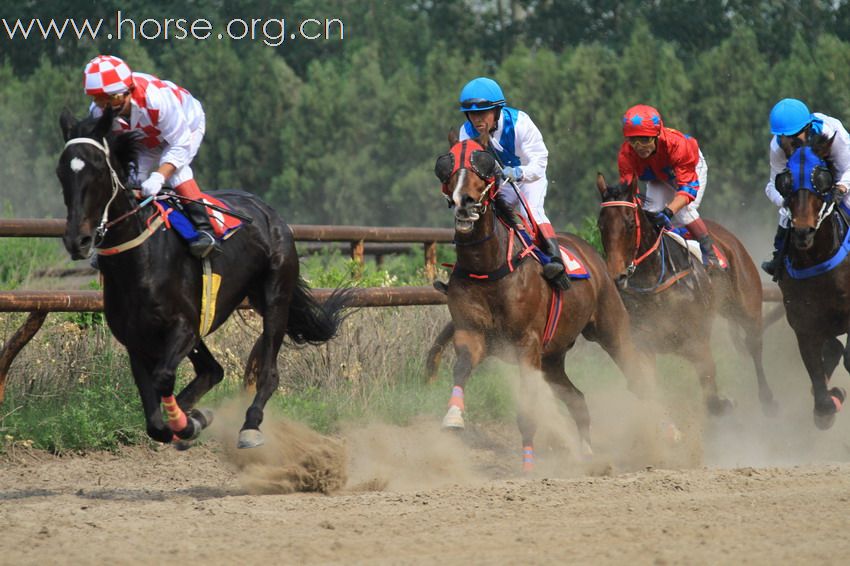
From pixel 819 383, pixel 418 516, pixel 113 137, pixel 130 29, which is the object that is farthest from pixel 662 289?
pixel 130 29

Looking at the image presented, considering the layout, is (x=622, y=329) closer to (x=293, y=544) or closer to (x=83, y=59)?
(x=293, y=544)

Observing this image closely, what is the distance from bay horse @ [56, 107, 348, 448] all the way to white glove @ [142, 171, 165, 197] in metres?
0.09

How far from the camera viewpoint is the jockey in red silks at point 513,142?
795 cm

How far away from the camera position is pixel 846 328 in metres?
9.11

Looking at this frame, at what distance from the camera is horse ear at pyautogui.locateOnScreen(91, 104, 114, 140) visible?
655 cm

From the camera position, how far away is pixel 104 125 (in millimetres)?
6578

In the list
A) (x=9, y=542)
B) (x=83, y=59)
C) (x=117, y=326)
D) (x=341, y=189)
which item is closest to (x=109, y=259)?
(x=117, y=326)

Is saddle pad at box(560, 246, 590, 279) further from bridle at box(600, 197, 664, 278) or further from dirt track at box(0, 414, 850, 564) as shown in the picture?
dirt track at box(0, 414, 850, 564)

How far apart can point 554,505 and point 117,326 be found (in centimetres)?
258

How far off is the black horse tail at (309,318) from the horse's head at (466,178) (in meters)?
1.33

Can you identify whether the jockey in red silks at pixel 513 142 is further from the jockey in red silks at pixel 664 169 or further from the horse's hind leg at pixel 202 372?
the horse's hind leg at pixel 202 372

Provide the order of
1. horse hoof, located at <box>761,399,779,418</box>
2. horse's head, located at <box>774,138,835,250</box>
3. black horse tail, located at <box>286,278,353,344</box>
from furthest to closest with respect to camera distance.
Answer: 1. horse hoof, located at <box>761,399,779,418</box>
2. horse's head, located at <box>774,138,835,250</box>
3. black horse tail, located at <box>286,278,353,344</box>

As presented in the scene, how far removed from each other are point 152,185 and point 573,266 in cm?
309

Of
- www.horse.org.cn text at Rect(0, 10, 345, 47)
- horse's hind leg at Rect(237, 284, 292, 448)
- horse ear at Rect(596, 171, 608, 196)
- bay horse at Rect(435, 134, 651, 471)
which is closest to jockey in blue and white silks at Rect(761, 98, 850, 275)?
horse ear at Rect(596, 171, 608, 196)
